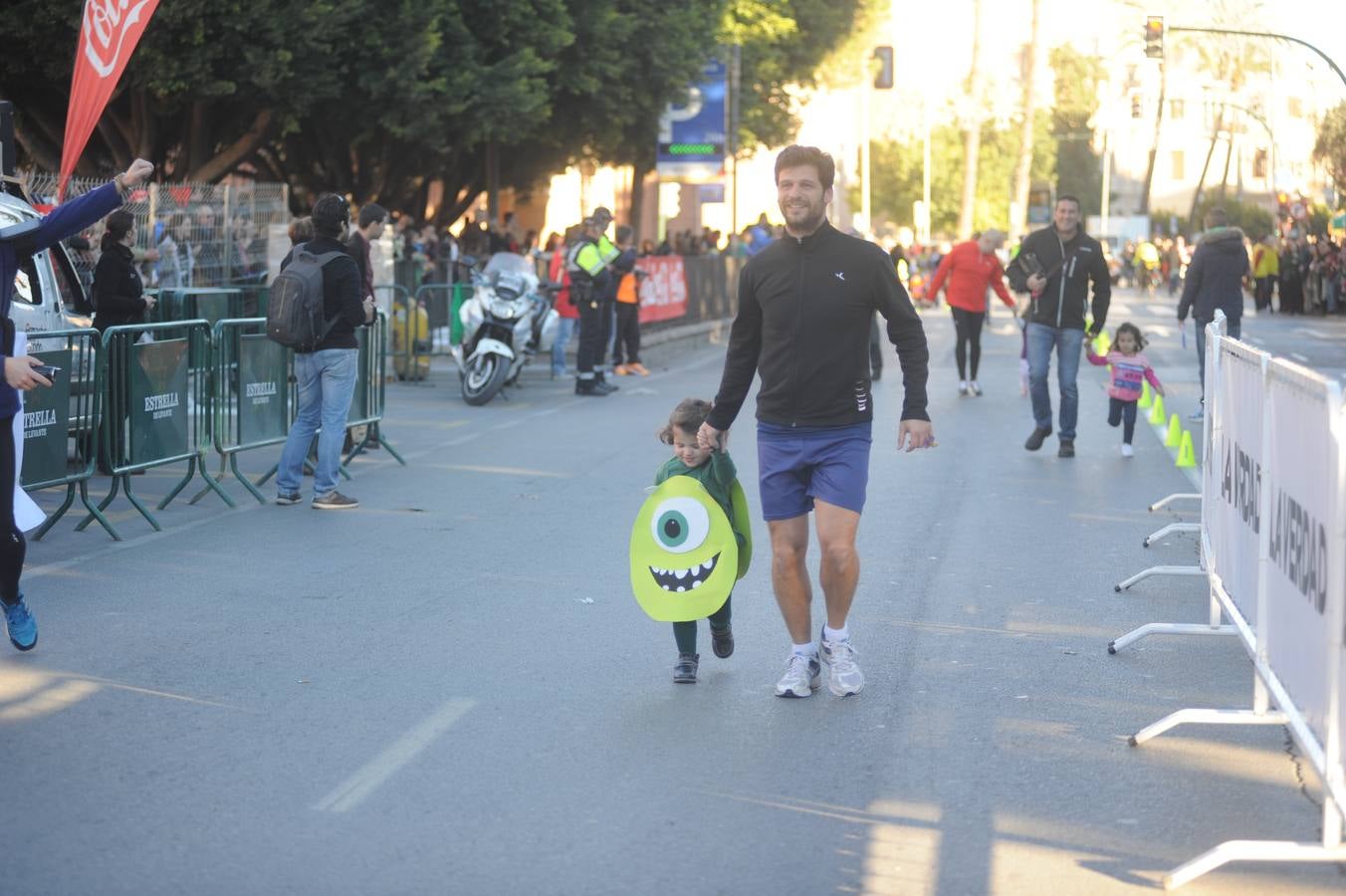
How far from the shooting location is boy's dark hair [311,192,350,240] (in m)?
11.1

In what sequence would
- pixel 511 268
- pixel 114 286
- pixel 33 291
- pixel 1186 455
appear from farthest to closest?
pixel 511 268 < pixel 1186 455 < pixel 114 286 < pixel 33 291

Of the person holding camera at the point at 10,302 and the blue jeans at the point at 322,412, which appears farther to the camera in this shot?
the blue jeans at the point at 322,412

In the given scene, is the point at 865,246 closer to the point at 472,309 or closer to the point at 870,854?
the point at 870,854

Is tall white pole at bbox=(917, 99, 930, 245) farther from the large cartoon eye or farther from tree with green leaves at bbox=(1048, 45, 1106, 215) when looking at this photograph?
the large cartoon eye

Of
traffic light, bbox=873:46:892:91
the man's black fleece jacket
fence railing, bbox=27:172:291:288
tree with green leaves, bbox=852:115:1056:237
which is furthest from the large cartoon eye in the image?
tree with green leaves, bbox=852:115:1056:237

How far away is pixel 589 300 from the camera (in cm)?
1988

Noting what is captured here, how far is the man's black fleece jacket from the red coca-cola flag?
7284 mm

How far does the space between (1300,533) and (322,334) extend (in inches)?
282

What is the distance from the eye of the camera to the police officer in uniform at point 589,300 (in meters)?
19.7

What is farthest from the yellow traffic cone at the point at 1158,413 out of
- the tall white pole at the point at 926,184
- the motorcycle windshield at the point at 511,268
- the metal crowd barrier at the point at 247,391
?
the tall white pole at the point at 926,184

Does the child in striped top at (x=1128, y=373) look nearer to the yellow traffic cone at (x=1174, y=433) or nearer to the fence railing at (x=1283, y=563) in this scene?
the yellow traffic cone at (x=1174, y=433)

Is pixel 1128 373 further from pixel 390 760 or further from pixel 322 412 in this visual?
pixel 390 760

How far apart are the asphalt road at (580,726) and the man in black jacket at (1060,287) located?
10.7 ft

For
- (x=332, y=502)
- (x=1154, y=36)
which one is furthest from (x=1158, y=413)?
(x=1154, y=36)
